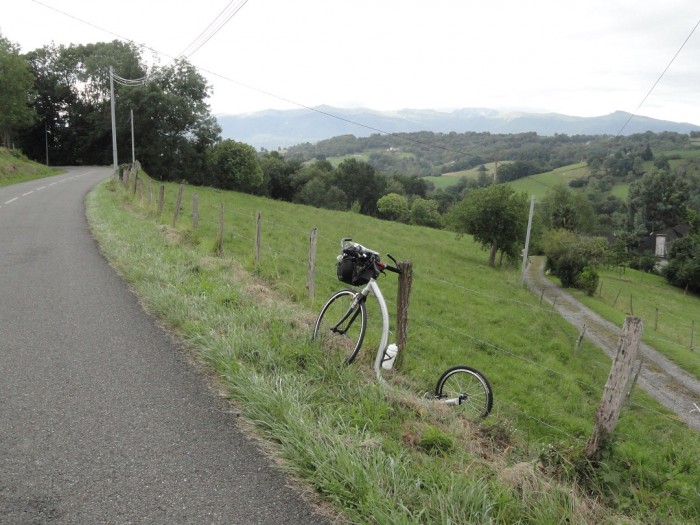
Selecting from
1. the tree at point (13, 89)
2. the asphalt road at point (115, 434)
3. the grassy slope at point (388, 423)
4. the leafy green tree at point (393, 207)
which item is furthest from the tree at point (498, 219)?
the leafy green tree at point (393, 207)

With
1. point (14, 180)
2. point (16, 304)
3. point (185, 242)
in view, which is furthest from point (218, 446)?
point (14, 180)

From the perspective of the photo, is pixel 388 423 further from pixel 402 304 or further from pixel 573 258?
pixel 573 258

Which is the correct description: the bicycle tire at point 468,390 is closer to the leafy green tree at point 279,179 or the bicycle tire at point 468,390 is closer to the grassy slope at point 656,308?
the grassy slope at point 656,308

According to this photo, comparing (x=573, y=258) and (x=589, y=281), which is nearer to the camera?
(x=589, y=281)

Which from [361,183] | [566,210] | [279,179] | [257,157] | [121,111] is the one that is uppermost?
[121,111]

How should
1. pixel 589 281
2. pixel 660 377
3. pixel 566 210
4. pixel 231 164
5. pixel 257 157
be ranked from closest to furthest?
pixel 660 377, pixel 589 281, pixel 231 164, pixel 257 157, pixel 566 210


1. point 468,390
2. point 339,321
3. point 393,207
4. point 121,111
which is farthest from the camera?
point 393,207

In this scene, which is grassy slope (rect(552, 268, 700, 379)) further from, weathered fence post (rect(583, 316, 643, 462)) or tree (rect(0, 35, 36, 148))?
tree (rect(0, 35, 36, 148))

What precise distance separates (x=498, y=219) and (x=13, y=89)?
4859 centimetres

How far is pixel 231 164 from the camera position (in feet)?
188

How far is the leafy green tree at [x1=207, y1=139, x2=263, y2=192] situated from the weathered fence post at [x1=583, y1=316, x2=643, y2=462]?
5661 cm

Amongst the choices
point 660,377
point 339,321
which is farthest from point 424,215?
point 339,321

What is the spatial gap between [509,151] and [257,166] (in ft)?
102

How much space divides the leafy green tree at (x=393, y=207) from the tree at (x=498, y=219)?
51.7 m
